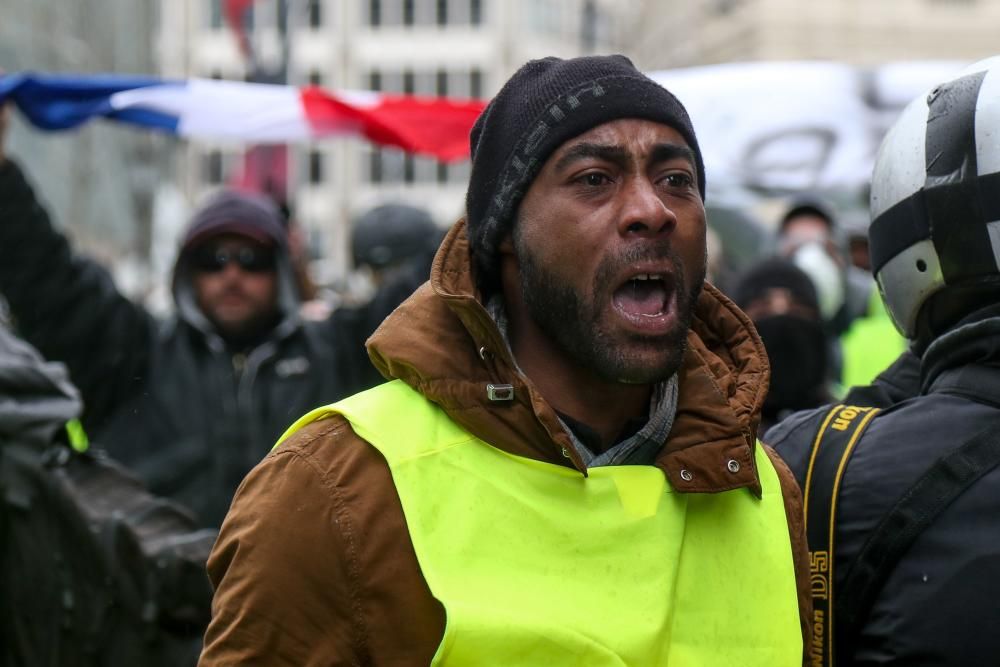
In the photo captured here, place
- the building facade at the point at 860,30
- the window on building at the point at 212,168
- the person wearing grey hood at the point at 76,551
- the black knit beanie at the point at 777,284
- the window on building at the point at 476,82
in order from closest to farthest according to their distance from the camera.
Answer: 1. the person wearing grey hood at the point at 76,551
2. the black knit beanie at the point at 777,284
3. the building facade at the point at 860,30
4. the window on building at the point at 212,168
5. the window on building at the point at 476,82

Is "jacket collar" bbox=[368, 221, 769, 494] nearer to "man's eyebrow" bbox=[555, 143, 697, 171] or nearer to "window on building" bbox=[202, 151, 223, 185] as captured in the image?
"man's eyebrow" bbox=[555, 143, 697, 171]

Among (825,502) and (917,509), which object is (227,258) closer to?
(825,502)

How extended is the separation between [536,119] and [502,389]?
0.48 metres

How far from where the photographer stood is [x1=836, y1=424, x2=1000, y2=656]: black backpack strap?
2.52m

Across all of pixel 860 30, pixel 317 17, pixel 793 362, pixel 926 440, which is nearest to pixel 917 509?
pixel 926 440

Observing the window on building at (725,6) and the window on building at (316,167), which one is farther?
the window on building at (316,167)

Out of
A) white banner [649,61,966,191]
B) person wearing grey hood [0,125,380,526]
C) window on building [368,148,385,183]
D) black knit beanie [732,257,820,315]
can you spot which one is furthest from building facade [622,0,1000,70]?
person wearing grey hood [0,125,380,526]

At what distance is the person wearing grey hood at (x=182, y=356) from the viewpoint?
4941 mm

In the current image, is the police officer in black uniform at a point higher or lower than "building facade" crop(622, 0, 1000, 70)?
lower

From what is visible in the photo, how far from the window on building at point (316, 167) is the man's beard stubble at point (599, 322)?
63.8m

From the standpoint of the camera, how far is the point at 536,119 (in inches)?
98.2

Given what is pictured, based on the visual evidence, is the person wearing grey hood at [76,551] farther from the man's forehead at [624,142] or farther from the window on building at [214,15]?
the window on building at [214,15]

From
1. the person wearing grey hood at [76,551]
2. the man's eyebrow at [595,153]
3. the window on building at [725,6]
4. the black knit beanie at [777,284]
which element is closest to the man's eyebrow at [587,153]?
the man's eyebrow at [595,153]

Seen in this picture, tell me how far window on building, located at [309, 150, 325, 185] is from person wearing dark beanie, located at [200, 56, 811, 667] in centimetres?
6372
